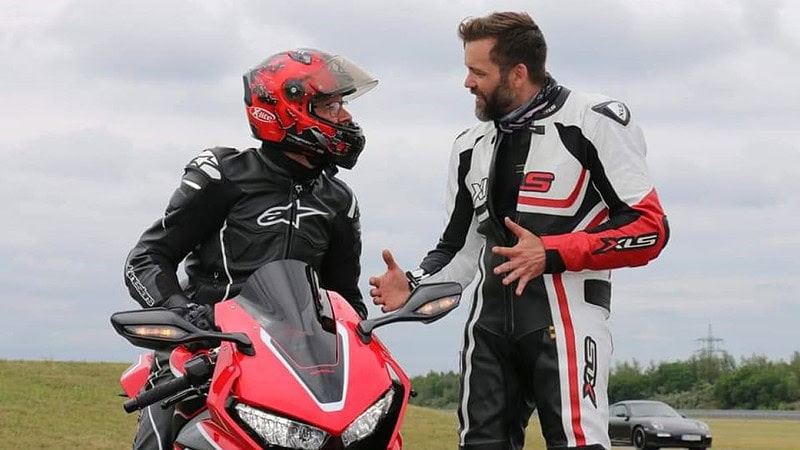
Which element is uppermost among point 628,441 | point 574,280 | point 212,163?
point 212,163

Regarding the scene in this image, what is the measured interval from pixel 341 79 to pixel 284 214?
624mm

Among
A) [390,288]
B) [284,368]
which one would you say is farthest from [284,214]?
[284,368]

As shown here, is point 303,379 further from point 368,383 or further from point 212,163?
point 212,163

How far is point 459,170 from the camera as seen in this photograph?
6004mm

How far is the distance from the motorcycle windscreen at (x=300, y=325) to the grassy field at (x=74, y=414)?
1539 centimetres

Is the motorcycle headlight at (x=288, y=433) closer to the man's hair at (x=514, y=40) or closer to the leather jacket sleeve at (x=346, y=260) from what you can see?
the leather jacket sleeve at (x=346, y=260)

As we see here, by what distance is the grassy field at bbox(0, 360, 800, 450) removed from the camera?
20141 millimetres

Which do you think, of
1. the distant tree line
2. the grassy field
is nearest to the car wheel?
the grassy field

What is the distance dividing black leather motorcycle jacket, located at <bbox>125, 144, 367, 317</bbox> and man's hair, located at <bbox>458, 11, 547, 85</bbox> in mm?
939

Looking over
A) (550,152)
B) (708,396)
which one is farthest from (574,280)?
(708,396)

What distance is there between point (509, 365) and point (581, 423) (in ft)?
1.40

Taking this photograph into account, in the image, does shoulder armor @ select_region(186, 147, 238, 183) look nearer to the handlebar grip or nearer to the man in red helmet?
the man in red helmet

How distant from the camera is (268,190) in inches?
220

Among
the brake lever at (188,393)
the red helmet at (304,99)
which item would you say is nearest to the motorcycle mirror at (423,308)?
the brake lever at (188,393)
